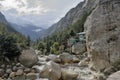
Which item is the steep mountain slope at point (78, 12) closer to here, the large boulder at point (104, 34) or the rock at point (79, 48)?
the rock at point (79, 48)

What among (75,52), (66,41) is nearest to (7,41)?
(75,52)

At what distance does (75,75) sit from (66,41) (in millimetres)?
37788

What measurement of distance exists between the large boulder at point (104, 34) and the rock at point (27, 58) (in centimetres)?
1371

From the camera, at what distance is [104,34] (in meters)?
15.2

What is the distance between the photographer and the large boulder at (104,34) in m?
14.6

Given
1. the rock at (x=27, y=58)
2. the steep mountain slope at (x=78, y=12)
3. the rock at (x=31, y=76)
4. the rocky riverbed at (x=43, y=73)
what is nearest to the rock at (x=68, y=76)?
the rocky riverbed at (x=43, y=73)

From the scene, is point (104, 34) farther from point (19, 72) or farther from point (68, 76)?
point (19, 72)

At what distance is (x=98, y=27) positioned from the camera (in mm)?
15547

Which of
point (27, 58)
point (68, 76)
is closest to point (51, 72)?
point (68, 76)

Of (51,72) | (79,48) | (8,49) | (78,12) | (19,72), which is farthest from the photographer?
(78,12)

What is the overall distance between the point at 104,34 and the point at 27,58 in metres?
15.5

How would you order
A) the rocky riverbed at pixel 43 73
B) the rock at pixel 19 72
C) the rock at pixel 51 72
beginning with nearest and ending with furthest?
1. the rock at pixel 51 72
2. the rocky riverbed at pixel 43 73
3. the rock at pixel 19 72

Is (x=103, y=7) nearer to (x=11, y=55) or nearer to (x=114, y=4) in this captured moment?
(x=114, y=4)

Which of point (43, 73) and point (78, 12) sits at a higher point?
point (78, 12)
